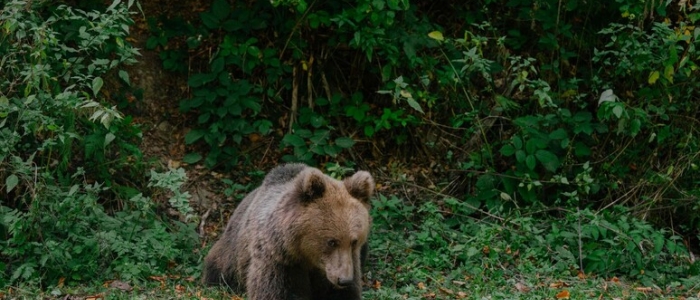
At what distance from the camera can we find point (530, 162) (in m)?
9.29

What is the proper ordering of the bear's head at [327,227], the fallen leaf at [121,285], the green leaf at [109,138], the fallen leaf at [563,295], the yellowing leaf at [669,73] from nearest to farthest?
the bear's head at [327,227], the fallen leaf at [563,295], the fallen leaf at [121,285], the green leaf at [109,138], the yellowing leaf at [669,73]

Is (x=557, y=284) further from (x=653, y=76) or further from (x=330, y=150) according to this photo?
(x=330, y=150)

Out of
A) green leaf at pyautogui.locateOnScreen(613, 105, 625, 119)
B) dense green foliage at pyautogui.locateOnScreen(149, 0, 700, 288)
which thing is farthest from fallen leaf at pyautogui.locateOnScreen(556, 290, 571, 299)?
green leaf at pyautogui.locateOnScreen(613, 105, 625, 119)

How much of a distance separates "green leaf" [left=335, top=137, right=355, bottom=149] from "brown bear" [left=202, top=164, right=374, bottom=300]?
274 cm

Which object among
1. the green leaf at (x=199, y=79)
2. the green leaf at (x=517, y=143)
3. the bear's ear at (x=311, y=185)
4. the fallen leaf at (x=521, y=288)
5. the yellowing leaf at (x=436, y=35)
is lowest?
the fallen leaf at (x=521, y=288)

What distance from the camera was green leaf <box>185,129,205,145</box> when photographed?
998 centimetres

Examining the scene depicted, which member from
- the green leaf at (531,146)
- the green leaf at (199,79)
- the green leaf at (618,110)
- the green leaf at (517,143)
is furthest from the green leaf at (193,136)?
the green leaf at (618,110)

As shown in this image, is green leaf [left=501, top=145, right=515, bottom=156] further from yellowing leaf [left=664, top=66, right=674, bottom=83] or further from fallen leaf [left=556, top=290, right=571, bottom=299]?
fallen leaf [left=556, top=290, right=571, bottom=299]

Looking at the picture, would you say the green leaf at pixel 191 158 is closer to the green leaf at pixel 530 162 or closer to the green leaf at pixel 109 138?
the green leaf at pixel 109 138

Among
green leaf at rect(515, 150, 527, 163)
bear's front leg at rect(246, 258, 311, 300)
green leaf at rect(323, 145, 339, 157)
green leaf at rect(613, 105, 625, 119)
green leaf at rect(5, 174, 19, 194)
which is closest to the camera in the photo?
bear's front leg at rect(246, 258, 311, 300)

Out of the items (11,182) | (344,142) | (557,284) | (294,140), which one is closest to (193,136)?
(294,140)

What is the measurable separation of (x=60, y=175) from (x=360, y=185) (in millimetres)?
3050

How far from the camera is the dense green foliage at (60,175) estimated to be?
764cm

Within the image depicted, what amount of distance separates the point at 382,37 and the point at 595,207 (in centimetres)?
292
